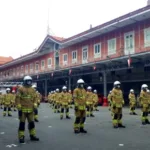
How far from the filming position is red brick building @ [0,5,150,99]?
2959 cm

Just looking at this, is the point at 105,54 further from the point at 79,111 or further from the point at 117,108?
the point at 79,111

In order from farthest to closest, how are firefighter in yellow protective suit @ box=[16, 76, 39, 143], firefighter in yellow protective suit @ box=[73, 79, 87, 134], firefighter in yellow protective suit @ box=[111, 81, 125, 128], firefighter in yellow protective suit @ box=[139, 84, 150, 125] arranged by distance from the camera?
firefighter in yellow protective suit @ box=[139, 84, 150, 125] → firefighter in yellow protective suit @ box=[111, 81, 125, 128] → firefighter in yellow protective suit @ box=[73, 79, 87, 134] → firefighter in yellow protective suit @ box=[16, 76, 39, 143]

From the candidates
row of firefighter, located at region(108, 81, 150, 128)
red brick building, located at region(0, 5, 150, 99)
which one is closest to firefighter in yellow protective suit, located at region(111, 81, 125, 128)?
row of firefighter, located at region(108, 81, 150, 128)

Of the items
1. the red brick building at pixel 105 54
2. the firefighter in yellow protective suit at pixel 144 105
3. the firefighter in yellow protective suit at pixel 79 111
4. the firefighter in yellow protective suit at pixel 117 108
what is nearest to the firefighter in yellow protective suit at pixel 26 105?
the firefighter in yellow protective suit at pixel 79 111

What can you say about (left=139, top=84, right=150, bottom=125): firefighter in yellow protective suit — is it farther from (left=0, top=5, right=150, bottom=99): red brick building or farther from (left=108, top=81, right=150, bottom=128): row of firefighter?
(left=0, top=5, right=150, bottom=99): red brick building

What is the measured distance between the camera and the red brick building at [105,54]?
1165 inches

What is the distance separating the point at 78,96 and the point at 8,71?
5905 cm

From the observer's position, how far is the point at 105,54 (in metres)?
35.3

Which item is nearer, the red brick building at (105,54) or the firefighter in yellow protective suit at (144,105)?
the firefighter in yellow protective suit at (144,105)

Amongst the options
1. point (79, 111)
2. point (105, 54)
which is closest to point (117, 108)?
point (79, 111)

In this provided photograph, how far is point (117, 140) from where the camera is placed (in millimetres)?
9500

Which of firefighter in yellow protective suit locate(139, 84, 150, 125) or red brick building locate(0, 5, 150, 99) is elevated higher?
red brick building locate(0, 5, 150, 99)

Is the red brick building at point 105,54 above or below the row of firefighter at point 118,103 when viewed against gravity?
above

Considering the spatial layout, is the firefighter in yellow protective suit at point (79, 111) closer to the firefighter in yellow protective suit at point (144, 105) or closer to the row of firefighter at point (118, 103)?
the row of firefighter at point (118, 103)
